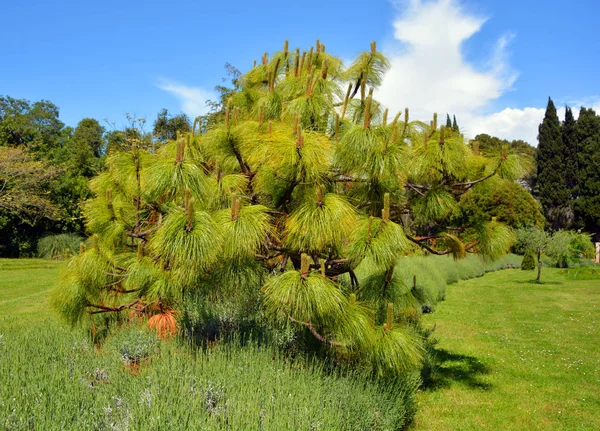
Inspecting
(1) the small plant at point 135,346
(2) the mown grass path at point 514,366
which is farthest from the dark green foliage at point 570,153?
(1) the small plant at point 135,346

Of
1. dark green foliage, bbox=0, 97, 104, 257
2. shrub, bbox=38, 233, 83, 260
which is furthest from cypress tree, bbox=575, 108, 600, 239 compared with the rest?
shrub, bbox=38, 233, 83, 260

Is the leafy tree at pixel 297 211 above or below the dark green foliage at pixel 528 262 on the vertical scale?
above

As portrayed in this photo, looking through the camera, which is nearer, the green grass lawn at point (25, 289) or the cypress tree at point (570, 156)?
the green grass lawn at point (25, 289)

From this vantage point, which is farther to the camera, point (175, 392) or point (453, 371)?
point (453, 371)

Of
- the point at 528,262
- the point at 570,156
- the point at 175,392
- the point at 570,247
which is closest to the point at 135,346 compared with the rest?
the point at 175,392

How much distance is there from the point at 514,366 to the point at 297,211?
16.9 ft

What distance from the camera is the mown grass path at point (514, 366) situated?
480 centimetres

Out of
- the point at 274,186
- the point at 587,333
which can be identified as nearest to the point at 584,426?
the point at 274,186

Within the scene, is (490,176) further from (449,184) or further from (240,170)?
(240,170)

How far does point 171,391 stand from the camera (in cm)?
263

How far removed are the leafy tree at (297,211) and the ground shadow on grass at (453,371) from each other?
1.47 m

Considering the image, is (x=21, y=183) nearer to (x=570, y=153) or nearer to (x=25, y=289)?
(x=25, y=289)

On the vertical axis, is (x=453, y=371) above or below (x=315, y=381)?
below

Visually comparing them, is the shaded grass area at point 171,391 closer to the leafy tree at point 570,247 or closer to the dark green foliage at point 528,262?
the leafy tree at point 570,247
